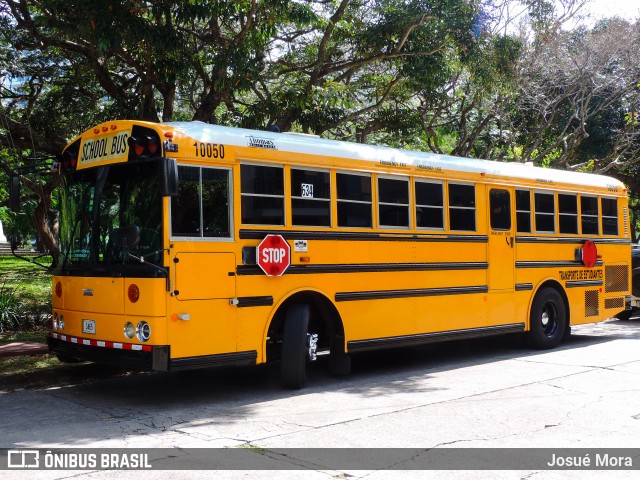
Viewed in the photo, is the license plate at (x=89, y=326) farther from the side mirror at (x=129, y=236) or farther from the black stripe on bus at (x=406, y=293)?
the black stripe on bus at (x=406, y=293)

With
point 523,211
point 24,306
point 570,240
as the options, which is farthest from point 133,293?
point 570,240

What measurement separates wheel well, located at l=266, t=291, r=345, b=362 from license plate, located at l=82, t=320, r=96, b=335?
1.92 meters

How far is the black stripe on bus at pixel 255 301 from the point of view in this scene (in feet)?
26.5

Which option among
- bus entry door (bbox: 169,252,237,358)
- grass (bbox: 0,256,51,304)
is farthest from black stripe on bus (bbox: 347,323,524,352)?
grass (bbox: 0,256,51,304)

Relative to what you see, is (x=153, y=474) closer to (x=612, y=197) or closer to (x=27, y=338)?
(x=27, y=338)

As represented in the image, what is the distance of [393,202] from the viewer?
32.2 ft

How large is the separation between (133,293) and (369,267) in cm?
313

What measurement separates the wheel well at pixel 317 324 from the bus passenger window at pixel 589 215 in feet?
19.6

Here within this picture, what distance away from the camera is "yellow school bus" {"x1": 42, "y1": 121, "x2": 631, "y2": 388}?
762 centimetres

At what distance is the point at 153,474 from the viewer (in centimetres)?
538

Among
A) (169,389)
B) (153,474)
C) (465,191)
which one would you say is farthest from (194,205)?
(465,191)

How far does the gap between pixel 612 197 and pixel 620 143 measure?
10.5 metres

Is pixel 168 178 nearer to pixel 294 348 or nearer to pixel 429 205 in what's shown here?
pixel 294 348

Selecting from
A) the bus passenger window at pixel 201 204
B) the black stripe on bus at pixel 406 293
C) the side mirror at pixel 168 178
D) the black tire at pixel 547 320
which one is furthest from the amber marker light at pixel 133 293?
the black tire at pixel 547 320
